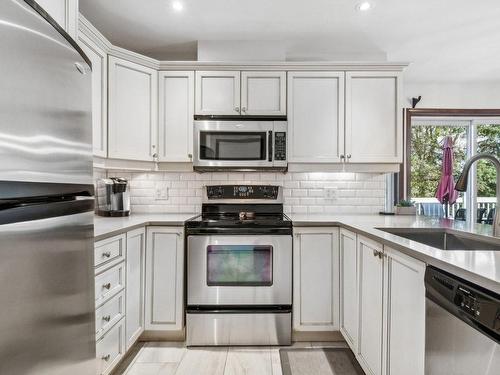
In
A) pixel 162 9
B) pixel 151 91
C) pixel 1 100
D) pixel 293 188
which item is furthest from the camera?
pixel 293 188

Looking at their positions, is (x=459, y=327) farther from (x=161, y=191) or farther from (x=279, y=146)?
(x=161, y=191)

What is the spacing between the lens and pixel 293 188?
2.91 metres

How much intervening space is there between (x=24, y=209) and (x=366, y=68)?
2.69 metres

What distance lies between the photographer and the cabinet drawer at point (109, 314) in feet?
5.21

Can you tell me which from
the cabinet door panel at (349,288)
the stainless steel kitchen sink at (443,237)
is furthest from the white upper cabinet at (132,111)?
the stainless steel kitchen sink at (443,237)

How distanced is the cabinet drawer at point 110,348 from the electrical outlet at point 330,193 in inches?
78.1

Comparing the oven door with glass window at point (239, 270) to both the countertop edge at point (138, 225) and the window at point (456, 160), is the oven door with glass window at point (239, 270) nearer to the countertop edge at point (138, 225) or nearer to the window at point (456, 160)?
the countertop edge at point (138, 225)

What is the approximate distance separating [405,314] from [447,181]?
266cm

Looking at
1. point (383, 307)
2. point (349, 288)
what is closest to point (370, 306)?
point (383, 307)

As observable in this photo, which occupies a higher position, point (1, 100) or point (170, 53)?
point (170, 53)

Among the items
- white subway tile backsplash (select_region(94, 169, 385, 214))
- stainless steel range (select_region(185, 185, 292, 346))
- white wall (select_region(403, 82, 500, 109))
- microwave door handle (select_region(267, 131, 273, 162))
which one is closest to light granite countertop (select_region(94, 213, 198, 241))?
stainless steel range (select_region(185, 185, 292, 346))

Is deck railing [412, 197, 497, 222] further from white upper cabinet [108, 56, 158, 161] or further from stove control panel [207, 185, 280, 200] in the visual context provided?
white upper cabinet [108, 56, 158, 161]

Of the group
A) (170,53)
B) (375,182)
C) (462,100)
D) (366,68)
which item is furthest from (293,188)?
(462,100)

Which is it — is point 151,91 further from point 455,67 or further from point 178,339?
point 455,67
